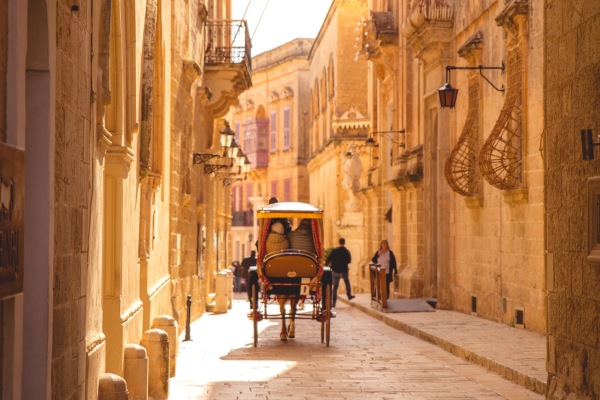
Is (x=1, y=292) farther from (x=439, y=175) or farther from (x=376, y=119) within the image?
(x=376, y=119)

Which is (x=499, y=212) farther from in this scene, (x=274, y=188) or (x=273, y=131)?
(x=273, y=131)

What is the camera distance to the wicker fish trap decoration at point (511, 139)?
13797 millimetres

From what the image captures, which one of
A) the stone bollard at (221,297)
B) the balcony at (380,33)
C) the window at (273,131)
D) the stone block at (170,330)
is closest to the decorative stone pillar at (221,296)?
the stone bollard at (221,297)

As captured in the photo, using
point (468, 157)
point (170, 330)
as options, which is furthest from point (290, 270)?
point (468, 157)

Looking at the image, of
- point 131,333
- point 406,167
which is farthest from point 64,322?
point 406,167

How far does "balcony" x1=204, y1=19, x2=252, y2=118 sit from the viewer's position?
68.9 feet

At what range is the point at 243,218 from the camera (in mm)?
60719

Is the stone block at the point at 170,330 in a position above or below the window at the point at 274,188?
below

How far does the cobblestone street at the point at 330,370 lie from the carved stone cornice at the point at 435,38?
23.9 feet

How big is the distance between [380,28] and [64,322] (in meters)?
22.1

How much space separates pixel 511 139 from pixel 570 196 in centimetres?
719

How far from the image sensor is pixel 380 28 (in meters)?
25.8

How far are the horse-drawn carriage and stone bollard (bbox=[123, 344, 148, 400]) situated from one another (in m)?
4.97

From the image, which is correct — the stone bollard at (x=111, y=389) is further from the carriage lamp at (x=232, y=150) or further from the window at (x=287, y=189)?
the window at (x=287, y=189)
